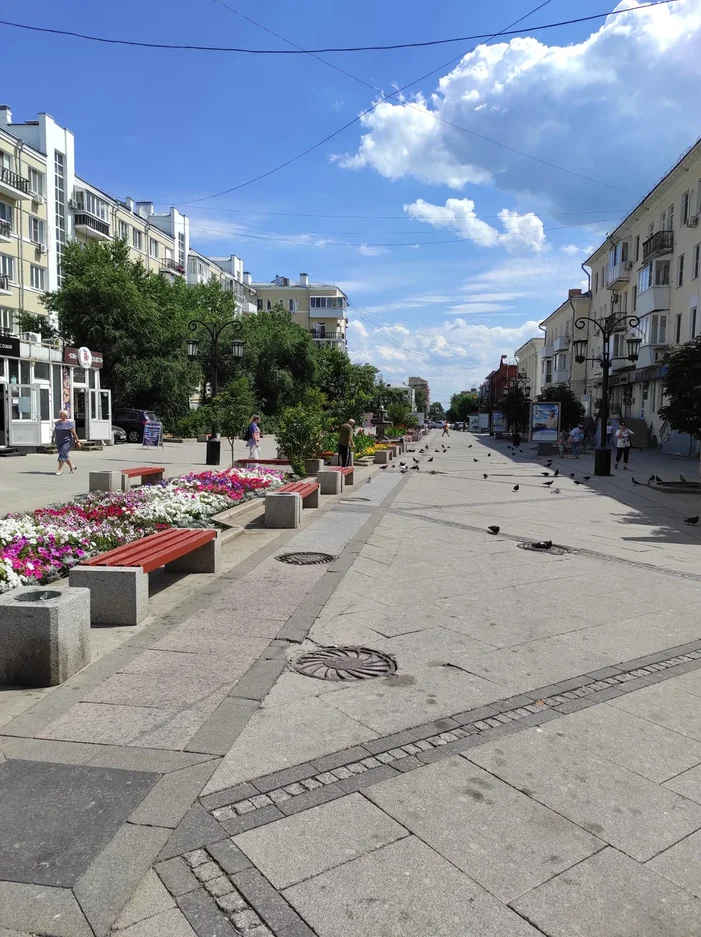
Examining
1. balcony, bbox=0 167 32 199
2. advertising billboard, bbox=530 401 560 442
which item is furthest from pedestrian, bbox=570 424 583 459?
balcony, bbox=0 167 32 199

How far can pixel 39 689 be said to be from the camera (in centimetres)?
433

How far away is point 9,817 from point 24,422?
77.1 ft

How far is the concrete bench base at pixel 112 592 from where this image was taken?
18.4ft

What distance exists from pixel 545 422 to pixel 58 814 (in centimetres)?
3461

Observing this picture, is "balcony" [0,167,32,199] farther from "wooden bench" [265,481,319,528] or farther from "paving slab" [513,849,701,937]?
"paving slab" [513,849,701,937]

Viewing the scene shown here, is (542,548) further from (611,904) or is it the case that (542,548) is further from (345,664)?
(611,904)

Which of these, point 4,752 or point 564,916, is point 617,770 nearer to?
point 564,916

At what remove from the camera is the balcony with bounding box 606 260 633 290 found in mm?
45625

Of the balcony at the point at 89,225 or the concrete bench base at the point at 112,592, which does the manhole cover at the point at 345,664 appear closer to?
the concrete bench base at the point at 112,592

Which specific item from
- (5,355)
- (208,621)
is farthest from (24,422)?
(208,621)

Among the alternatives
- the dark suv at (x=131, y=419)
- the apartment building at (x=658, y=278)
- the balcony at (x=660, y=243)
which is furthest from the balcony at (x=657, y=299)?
the dark suv at (x=131, y=419)

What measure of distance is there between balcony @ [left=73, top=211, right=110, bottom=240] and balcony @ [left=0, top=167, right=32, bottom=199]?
663 centimetres

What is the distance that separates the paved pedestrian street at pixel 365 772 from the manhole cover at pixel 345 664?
33mm

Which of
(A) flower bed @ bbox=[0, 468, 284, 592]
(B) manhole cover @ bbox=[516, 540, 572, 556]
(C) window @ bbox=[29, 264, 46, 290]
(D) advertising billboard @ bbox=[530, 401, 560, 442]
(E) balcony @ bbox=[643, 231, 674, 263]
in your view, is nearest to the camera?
(A) flower bed @ bbox=[0, 468, 284, 592]
